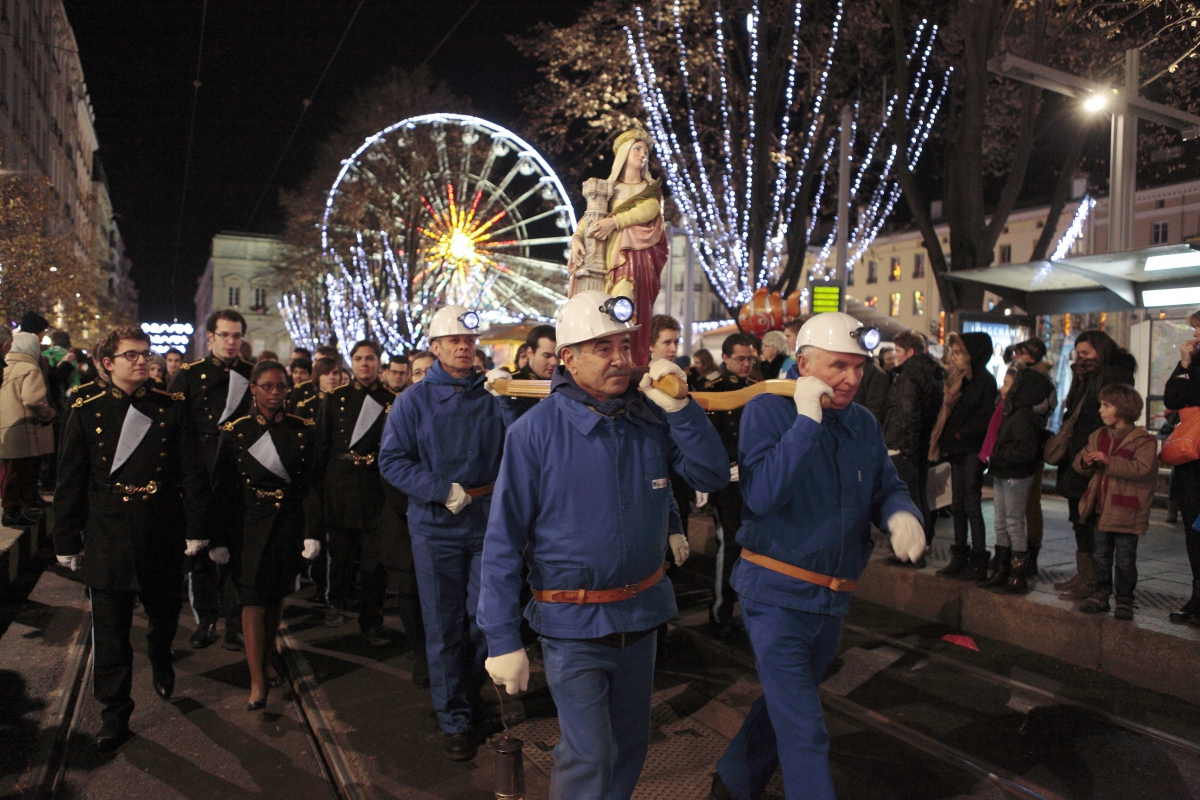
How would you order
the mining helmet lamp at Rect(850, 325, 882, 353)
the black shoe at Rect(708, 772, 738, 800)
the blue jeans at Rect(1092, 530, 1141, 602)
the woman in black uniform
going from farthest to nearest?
the blue jeans at Rect(1092, 530, 1141, 602)
the woman in black uniform
the black shoe at Rect(708, 772, 738, 800)
the mining helmet lamp at Rect(850, 325, 882, 353)

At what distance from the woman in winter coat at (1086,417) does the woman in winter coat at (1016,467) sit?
0.81ft

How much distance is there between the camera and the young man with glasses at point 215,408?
671 cm

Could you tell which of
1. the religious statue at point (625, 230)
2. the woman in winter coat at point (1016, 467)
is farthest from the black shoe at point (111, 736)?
the woman in winter coat at point (1016, 467)

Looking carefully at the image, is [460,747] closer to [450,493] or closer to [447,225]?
[450,493]

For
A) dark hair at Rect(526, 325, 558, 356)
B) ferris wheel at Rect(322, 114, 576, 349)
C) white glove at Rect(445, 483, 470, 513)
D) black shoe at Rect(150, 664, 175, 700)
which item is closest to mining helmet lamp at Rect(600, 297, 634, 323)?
white glove at Rect(445, 483, 470, 513)

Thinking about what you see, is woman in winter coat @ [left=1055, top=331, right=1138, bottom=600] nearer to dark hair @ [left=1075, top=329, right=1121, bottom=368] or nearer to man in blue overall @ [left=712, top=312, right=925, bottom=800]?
dark hair @ [left=1075, top=329, right=1121, bottom=368]

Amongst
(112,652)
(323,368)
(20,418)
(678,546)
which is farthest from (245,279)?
(678,546)

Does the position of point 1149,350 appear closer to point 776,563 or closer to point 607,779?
point 776,563

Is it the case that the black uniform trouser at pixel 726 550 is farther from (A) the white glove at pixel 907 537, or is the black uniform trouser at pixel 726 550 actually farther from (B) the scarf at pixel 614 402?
(B) the scarf at pixel 614 402

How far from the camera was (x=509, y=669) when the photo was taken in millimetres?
2957

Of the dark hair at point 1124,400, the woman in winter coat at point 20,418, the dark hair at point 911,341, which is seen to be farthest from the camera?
the woman in winter coat at point 20,418

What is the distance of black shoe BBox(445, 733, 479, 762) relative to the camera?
4598 millimetres

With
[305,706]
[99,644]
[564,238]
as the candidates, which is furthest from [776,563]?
[564,238]

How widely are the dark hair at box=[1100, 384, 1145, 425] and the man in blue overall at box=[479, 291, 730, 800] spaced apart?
14.3 ft
